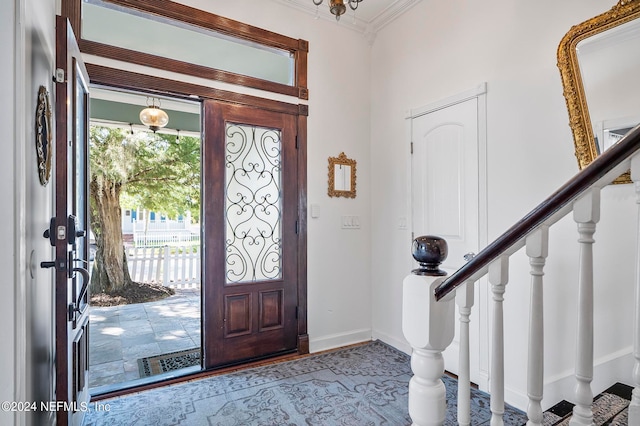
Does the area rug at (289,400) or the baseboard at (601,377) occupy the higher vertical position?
the baseboard at (601,377)

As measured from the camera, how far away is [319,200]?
322 centimetres

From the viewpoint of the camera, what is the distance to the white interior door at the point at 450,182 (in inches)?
99.7

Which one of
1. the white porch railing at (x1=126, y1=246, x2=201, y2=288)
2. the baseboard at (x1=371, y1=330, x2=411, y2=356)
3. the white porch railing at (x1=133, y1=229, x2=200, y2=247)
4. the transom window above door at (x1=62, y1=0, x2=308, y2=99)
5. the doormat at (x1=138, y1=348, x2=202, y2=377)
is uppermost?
the transom window above door at (x1=62, y1=0, x2=308, y2=99)

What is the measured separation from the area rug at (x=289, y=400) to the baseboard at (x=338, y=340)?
0.30 m

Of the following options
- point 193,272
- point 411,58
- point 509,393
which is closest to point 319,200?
point 411,58

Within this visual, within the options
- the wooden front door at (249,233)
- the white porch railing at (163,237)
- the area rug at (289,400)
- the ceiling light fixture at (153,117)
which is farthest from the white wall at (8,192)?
the white porch railing at (163,237)

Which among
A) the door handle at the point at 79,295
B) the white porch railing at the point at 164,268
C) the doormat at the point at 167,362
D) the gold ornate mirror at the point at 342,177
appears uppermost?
the gold ornate mirror at the point at 342,177

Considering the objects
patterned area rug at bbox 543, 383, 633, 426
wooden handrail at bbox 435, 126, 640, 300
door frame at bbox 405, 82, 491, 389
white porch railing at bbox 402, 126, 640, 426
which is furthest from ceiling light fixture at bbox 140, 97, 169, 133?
patterned area rug at bbox 543, 383, 633, 426

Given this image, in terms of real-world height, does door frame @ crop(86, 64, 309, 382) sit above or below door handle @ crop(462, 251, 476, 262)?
above

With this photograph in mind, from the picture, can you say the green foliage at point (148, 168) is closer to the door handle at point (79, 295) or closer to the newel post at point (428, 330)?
the door handle at point (79, 295)

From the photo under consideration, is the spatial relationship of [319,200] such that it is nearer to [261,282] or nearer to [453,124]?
[261,282]

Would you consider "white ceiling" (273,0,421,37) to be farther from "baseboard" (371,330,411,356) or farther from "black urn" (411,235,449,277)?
"baseboard" (371,330,411,356)

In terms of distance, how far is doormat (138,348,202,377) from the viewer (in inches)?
110

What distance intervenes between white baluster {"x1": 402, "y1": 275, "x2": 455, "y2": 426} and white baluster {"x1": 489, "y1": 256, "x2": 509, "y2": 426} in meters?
0.14
